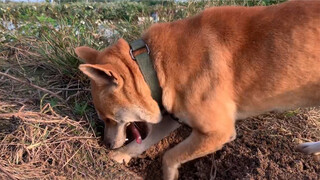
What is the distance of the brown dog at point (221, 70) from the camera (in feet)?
9.17

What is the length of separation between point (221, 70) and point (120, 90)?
0.83 m

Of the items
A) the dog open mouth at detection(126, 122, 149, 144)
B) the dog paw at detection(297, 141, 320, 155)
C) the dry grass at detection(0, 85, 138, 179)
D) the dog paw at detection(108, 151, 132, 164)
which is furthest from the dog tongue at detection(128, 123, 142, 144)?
the dog paw at detection(297, 141, 320, 155)

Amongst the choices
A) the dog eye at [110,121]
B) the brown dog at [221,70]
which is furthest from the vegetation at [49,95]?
the brown dog at [221,70]

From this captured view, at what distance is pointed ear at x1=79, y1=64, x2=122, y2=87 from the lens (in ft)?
8.78

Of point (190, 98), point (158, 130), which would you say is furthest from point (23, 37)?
point (190, 98)

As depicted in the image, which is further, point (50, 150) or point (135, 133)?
point (135, 133)

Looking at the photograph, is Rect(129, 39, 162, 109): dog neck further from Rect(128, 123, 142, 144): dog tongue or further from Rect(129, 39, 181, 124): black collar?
Rect(128, 123, 142, 144): dog tongue

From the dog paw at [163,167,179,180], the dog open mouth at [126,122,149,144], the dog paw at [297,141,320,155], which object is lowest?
the dog paw at [297,141,320,155]

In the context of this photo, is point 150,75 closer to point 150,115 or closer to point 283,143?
point 150,115

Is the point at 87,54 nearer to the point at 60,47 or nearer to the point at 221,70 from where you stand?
the point at 60,47

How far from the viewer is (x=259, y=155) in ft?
10.7

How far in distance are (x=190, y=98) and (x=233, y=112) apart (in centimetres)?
42

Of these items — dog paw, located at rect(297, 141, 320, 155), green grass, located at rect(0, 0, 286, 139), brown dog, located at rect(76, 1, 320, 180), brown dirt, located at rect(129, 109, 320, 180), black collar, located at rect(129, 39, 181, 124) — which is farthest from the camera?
green grass, located at rect(0, 0, 286, 139)

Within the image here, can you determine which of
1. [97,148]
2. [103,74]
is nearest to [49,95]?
[97,148]
